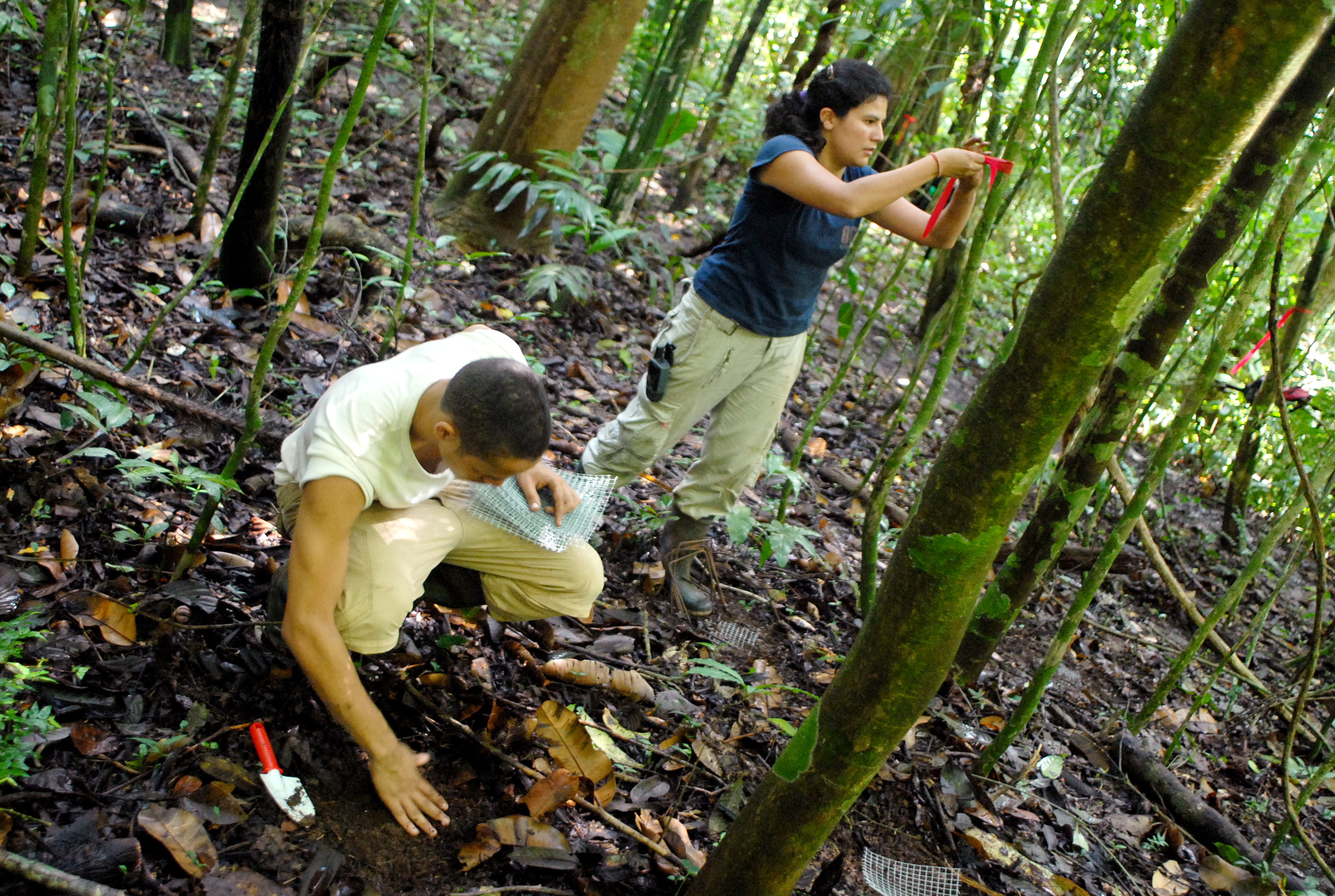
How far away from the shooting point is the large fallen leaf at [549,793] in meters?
2.26

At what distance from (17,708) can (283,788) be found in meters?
0.61

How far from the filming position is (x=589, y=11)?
509cm

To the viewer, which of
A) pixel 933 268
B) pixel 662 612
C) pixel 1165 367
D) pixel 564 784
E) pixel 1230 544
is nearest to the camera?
pixel 564 784

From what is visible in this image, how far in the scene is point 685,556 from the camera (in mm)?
3424

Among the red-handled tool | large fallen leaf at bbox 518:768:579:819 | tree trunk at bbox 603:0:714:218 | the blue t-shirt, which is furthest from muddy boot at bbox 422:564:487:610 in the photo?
tree trunk at bbox 603:0:714:218

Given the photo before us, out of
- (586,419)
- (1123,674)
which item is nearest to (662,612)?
(586,419)

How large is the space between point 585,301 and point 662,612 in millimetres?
2581

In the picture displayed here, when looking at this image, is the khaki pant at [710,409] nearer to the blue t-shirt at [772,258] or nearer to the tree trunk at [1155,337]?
the blue t-shirt at [772,258]

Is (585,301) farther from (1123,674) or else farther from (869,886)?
(869,886)

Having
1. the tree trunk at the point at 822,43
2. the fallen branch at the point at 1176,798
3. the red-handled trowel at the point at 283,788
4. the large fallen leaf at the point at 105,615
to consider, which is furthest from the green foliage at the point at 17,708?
the tree trunk at the point at 822,43

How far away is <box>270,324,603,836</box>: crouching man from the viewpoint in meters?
1.95

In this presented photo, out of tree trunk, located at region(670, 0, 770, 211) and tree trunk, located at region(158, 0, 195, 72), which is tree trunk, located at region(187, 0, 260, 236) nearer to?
tree trunk, located at region(158, 0, 195, 72)

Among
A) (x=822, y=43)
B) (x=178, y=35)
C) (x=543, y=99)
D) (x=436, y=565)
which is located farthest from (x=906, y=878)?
(x=178, y=35)

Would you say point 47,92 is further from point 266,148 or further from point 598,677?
point 598,677
